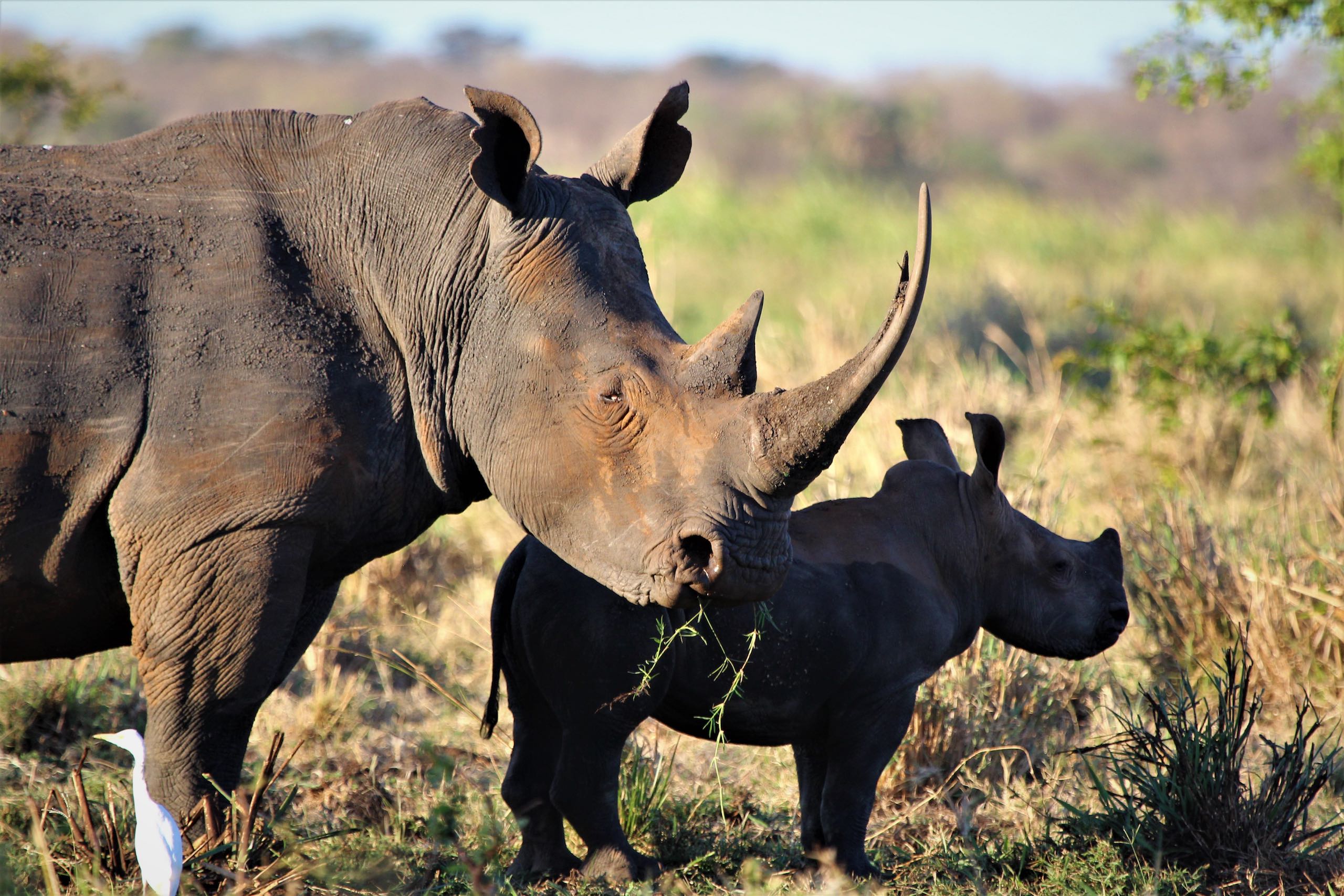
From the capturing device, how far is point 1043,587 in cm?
461

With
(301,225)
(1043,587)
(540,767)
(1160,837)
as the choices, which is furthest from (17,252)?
(1160,837)

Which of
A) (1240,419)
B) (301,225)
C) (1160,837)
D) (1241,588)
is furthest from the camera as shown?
(1240,419)

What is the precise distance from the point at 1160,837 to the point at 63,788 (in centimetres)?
339

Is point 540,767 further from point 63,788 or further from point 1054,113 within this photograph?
point 1054,113

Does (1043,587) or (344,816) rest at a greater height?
(1043,587)

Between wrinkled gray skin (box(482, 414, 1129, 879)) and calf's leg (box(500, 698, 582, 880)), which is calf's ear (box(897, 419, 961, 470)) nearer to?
wrinkled gray skin (box(482, 414, 1129, 879))

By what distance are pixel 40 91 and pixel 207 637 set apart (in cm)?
721

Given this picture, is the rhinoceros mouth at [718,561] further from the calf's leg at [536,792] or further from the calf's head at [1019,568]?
the calf's head at [1019,568]

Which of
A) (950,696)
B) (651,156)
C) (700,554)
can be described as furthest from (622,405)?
(950,696)

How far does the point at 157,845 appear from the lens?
3.22 meters

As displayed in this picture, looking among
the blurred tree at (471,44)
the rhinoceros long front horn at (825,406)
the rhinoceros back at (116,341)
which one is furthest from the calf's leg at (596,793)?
the blurred tree at (471,44)

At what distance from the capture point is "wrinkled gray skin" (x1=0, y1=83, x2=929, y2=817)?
3.37 metres

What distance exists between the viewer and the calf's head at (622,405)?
338 centimetres

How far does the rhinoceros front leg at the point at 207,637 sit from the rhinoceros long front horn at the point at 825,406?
110cm
